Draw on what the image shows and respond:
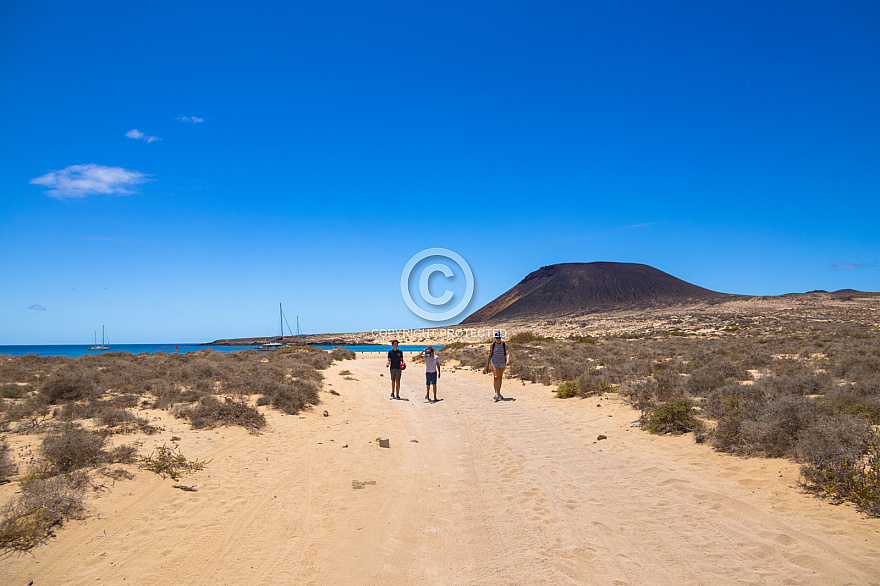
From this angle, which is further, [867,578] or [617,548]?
[617,548]

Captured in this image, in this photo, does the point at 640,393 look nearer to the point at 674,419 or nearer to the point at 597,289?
the point at 674,419

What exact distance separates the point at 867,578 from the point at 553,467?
13.6 ft

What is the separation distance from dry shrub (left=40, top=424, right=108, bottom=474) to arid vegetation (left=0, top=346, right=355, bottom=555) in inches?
0.5

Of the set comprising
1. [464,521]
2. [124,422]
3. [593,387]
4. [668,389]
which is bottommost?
[464,521]

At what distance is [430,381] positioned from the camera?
1547cm

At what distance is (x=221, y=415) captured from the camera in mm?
10039

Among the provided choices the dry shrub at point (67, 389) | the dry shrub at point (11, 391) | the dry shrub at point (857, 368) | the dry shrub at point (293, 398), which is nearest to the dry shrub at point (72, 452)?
the dry shrub at point (293, 398)

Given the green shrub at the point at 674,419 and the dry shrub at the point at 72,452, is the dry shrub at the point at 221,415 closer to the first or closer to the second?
the dry shrub at the point at 72,452

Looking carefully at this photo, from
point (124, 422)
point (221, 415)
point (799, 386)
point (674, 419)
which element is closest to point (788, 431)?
point (674, 419)

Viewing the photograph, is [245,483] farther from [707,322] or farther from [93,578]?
[707,322]

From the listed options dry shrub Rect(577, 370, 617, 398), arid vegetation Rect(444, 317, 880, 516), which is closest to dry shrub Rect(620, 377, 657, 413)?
arid vegetation Rect(444, 317, 880, 516)

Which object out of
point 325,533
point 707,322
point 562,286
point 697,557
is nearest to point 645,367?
point 697,557

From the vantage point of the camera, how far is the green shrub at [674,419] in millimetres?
8861

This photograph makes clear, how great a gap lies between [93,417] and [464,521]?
838cm
